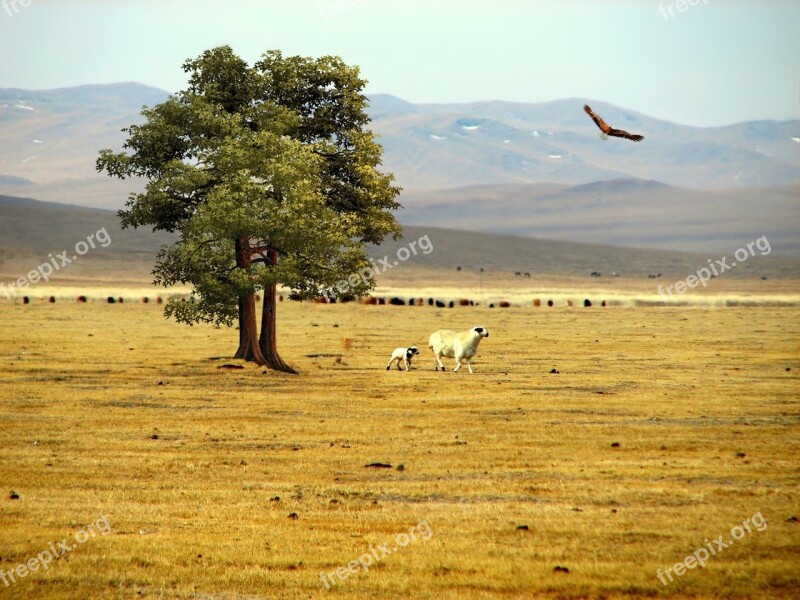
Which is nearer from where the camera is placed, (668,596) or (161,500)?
(668,596)

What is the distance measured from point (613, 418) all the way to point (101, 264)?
140718 mm

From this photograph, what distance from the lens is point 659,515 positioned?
57.4ft

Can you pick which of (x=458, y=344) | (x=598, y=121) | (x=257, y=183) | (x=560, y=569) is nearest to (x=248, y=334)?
(x=257, y=183)

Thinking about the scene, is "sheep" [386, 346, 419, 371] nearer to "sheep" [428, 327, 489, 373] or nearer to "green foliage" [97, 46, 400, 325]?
"sheep" [428, 327, 489, 373]

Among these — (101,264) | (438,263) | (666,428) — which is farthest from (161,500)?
(438,263)

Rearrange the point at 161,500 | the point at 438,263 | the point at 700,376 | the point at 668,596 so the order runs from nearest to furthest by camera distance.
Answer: the point at 668,596
the point at 161,500
the point at 700,376
the point at 438,263

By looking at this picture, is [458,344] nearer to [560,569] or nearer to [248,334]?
[248,334]

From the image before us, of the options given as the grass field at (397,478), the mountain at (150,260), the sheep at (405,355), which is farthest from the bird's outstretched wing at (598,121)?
the mountain at (150,260)

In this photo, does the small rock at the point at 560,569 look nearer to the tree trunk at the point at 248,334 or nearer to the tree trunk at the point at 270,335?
the tree trunk at the point at 270,335

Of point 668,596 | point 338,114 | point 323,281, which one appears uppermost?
point 338,114

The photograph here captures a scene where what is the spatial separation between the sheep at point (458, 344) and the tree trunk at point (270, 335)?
5.30m

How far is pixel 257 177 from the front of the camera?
134 feet

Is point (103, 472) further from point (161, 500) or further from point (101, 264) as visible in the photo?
point (101, 264)

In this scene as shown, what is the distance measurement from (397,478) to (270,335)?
22.2 meters
